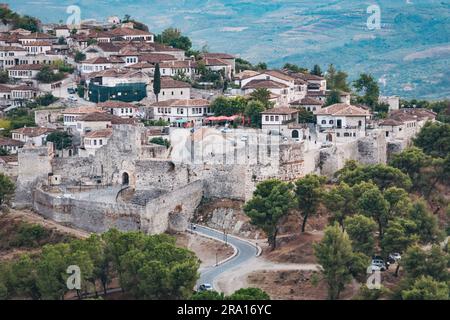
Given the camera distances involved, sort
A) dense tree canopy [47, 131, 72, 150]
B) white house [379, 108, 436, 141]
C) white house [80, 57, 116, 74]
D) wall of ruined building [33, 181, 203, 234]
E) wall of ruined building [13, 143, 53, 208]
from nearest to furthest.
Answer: wall of ruined building [33, 181, 203, 234], wall of ruined building [13, 143, 53, 208], dense tree canopy [47, 131, 72, 150], white house [379, 108, 436, 141], white house [80, 57, 116, 74]

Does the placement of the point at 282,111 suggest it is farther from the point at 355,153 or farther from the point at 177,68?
the point at 177,68

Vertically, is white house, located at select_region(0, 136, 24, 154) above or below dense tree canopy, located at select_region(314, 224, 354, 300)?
above

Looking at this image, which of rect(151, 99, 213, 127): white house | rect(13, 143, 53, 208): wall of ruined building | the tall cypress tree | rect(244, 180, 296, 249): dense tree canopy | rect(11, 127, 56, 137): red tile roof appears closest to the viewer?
rect(244, 180, 296, 249): dense tree canopy

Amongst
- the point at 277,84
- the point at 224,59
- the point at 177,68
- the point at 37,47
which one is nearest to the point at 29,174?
the point at 277,84

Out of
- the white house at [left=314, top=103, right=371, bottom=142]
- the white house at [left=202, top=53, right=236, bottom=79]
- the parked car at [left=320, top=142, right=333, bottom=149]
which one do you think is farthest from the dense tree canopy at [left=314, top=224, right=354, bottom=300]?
the white house at [left=202, top=53, right=236, bottom=79]

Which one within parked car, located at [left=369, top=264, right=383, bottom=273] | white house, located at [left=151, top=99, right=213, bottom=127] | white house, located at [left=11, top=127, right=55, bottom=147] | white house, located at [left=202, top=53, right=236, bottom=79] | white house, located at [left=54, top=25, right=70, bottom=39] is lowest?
parked car, located at [left=369, top=264, right=383, bottom=273]

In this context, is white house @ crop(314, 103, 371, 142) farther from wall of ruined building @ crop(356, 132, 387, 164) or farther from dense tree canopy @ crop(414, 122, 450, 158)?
dense tree canopy @ crop(414, 122, 450, 158)

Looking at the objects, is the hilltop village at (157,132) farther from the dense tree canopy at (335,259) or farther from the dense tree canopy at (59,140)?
the dense tree canopy at (335,259)
